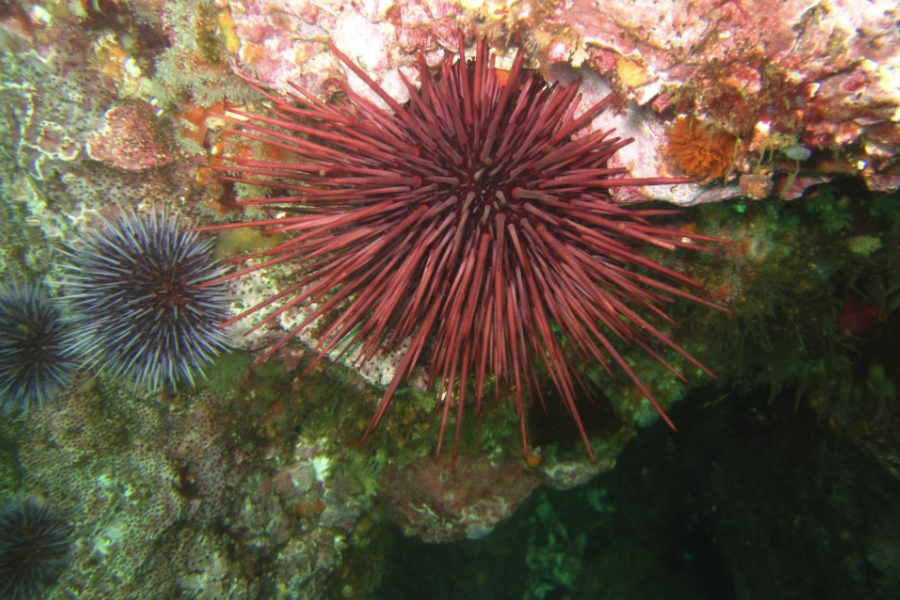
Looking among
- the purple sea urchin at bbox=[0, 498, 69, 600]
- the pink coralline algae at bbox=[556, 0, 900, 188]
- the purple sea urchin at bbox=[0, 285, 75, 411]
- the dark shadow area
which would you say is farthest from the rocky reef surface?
the dark shadow area

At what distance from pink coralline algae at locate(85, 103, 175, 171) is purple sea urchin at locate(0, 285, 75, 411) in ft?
4.59

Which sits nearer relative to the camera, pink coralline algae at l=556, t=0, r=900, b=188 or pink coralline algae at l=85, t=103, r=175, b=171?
pink coralline algae at l=556, t=0, r=900, b=188

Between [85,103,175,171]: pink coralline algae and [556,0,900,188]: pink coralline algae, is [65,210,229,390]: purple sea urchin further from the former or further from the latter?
[556,0,900,188]: pink coralline algae

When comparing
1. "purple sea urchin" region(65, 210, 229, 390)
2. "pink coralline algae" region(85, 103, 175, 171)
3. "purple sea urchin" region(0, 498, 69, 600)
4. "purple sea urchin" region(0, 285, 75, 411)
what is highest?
"pink coralline algae" region(85, 103, 175, 171)

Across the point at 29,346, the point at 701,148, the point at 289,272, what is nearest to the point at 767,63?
the point at 701,148

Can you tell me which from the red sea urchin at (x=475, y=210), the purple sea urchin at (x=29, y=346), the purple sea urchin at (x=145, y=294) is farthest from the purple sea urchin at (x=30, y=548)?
the red sea urchin at (x=475, y=210)

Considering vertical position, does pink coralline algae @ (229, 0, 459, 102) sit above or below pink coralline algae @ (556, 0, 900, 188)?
below

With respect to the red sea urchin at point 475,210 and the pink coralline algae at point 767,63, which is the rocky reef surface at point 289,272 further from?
the red sea urchin at point 475,210

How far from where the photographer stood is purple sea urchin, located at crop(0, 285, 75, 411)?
392 centimetres

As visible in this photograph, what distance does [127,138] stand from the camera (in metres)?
3.70

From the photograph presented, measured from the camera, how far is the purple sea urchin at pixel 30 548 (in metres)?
4.05

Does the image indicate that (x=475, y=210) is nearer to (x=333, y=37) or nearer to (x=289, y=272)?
(x=333, y=37)

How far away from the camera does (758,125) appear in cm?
238

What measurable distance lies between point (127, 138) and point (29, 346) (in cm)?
195
